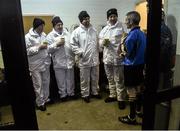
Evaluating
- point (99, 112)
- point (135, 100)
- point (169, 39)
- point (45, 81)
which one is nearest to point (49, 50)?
point (45, 81)

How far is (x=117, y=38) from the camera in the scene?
3186mm

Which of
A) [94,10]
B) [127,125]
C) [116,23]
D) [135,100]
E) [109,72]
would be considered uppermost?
[94,10]

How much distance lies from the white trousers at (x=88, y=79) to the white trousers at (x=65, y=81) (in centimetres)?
21

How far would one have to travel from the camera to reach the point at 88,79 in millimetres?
3432

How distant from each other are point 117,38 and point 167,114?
58.3 inches

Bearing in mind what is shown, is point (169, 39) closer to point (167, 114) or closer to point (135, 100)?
point (167, 114)

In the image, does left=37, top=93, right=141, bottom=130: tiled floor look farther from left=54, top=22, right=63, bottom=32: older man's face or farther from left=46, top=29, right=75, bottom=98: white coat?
left=54, top=22, right=63, bottom=32: older man's face

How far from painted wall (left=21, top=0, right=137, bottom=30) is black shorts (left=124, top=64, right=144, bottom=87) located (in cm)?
280

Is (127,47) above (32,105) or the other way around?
above

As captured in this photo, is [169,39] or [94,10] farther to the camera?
[94,10]

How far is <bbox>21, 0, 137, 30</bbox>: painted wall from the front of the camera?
15.6 feet

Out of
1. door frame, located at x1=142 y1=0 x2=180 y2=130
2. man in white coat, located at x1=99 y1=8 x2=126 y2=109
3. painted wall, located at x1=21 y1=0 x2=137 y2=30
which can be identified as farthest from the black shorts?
painted wall, located at x1=21 y1=0 x2=137 y2=30

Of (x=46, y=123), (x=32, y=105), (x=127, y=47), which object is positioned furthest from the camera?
(x=46, y=123)

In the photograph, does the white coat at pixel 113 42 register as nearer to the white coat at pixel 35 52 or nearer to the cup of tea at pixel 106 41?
the cup of tea at pixel 106 41
